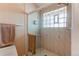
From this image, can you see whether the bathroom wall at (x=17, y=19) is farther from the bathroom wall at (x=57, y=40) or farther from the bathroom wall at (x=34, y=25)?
the bathroom wall at (x=57, y=40)

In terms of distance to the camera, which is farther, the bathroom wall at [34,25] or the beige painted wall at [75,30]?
the bathroom wall at [34,25]

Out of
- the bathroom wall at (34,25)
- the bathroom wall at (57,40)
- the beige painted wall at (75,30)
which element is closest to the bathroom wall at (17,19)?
the bathroom wall at (34,25)

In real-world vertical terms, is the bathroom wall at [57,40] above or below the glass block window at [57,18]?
below

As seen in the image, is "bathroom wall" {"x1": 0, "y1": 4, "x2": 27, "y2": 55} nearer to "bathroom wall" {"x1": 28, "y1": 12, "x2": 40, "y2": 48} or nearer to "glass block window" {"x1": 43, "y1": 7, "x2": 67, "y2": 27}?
"bathroom wall" {"x1": 28, "y1": 12, "x2": 40, "y2": 48}

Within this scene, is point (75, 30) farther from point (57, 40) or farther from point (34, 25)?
point (34, 25)

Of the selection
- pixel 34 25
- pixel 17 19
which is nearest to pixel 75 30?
pixel 34 25

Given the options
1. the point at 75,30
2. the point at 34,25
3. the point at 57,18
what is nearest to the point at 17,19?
the point at 34,25

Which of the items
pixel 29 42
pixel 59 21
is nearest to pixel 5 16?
pixel 29 42

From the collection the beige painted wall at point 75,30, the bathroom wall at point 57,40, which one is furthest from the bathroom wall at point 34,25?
the beige painted wall at point 75,30

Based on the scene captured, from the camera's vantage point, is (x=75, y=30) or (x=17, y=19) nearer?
(x=75, y=30)

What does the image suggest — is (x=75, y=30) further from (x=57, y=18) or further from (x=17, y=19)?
(x=17, y=19)

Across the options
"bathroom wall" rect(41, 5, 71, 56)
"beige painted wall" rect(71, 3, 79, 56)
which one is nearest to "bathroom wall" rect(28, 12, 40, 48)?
"bathroom wall" rect(41, 5, 71, 56)

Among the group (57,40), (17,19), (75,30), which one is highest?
(17,19)

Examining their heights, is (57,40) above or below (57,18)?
below
